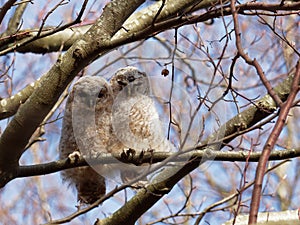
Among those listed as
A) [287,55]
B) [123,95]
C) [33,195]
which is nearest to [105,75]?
[123,95]

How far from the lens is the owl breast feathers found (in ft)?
10.4

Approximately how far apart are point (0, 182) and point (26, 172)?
0.42 feet

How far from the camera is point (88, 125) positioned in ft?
11.0

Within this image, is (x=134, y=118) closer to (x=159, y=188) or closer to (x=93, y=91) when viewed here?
(x=93, y=91)

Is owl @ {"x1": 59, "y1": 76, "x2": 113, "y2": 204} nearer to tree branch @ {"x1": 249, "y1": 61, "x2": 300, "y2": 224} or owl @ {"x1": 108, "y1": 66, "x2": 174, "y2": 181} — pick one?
owl @ {"x1": 108, "y1": 66, "x2": 174, "y2": 181}

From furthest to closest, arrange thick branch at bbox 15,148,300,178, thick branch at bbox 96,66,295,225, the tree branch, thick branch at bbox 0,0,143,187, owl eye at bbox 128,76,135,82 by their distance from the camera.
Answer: owl eye at bbox 128,76,135,82 → thick branch at bbox 96,66,295,225 → thick branch at bbox 15,148,300,178 → thick branch at bbox 0,0,143,187 → the tree branch

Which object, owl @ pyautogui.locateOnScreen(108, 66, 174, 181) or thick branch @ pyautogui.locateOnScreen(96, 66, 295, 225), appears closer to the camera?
thick branch @ pyautogui.locateOnScreen(96, 66, 295, 225)

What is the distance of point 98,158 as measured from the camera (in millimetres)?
2902

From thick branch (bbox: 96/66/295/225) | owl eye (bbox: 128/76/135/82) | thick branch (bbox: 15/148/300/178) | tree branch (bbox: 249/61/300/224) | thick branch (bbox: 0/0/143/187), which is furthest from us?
owl eye (bbox: 128/76/135/82)

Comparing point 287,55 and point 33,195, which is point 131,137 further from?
point 33,195

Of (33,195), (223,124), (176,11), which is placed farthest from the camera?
(33,195)

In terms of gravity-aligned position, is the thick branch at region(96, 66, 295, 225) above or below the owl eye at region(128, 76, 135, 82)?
below

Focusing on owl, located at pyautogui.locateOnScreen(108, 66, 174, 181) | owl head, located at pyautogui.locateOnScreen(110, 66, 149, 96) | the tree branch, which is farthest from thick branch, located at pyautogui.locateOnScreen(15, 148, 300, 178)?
the tree branch

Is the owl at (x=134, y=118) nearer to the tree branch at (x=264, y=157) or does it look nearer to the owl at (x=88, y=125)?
the owl at (x=88, y=125)
